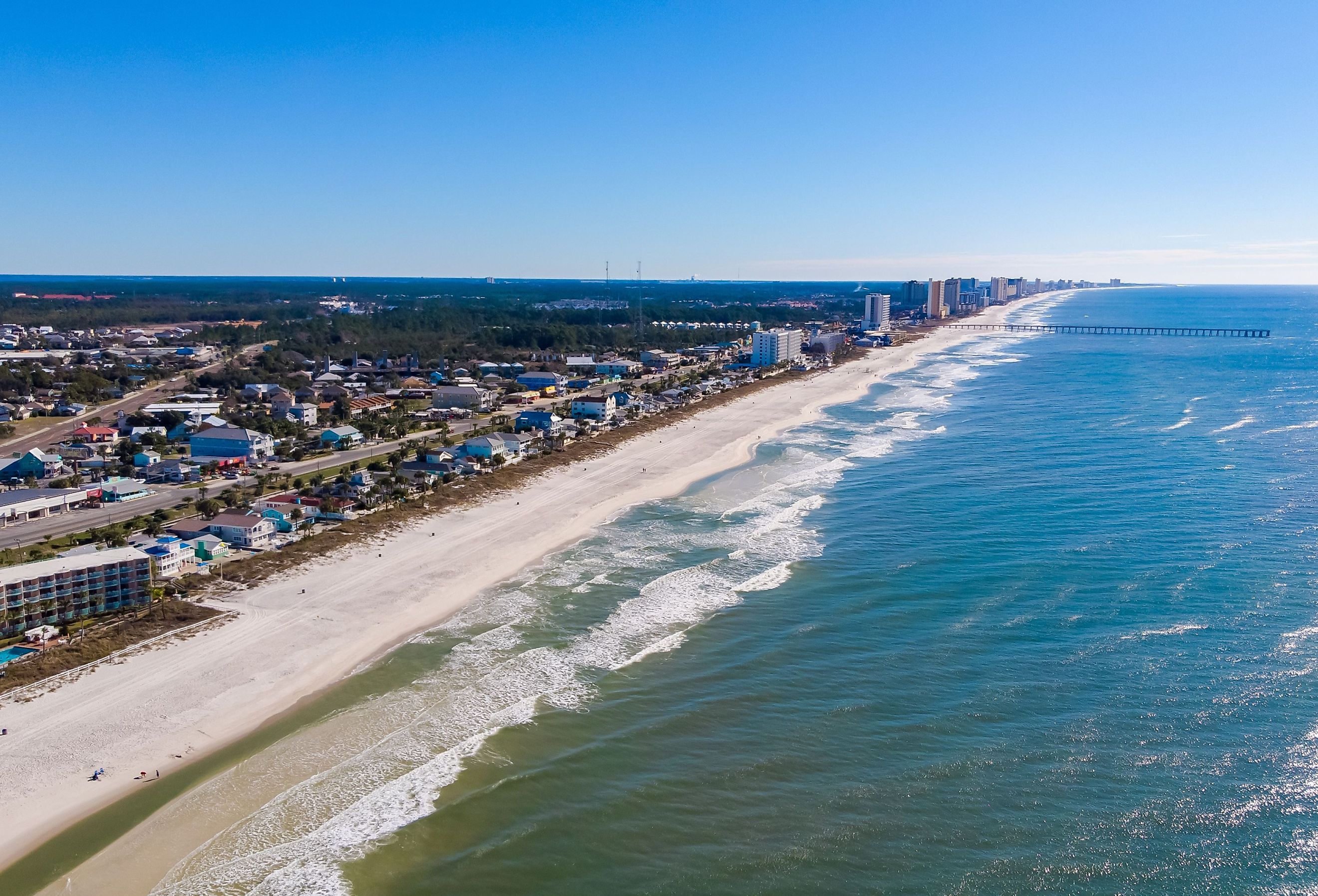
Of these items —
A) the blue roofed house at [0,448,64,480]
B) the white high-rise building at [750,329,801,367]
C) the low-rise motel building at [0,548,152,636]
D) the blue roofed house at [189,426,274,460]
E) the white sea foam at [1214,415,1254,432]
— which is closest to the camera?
the low-rise motel building at [0,548,152,636]

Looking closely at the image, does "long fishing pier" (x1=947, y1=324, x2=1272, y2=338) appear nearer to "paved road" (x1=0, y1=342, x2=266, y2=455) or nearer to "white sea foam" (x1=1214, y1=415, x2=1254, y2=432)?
"white sea foam" (x1=1214, y1=415, x2=1254, y2=432)

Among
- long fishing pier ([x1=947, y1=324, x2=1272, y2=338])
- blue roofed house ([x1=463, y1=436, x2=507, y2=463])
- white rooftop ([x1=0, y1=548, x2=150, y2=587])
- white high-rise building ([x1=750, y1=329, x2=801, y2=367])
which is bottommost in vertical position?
white rooftop ([x1=0, y1=548, x2=150, y2=587])

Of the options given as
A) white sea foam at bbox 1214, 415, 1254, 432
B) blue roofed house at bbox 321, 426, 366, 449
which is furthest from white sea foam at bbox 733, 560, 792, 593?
white sea foam at bbox 1214, 415, 1254, 432

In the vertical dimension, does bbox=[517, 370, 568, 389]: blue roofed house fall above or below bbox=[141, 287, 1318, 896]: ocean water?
above

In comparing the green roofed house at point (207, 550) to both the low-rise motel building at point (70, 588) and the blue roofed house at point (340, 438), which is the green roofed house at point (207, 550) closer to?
the low-rise motel building at point (70, 588)

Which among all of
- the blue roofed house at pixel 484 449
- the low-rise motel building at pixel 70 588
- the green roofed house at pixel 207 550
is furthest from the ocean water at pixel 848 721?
the blue roofed house at pixel 484 449

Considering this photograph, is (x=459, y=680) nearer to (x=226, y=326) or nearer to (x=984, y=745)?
(x=984, y=745)
